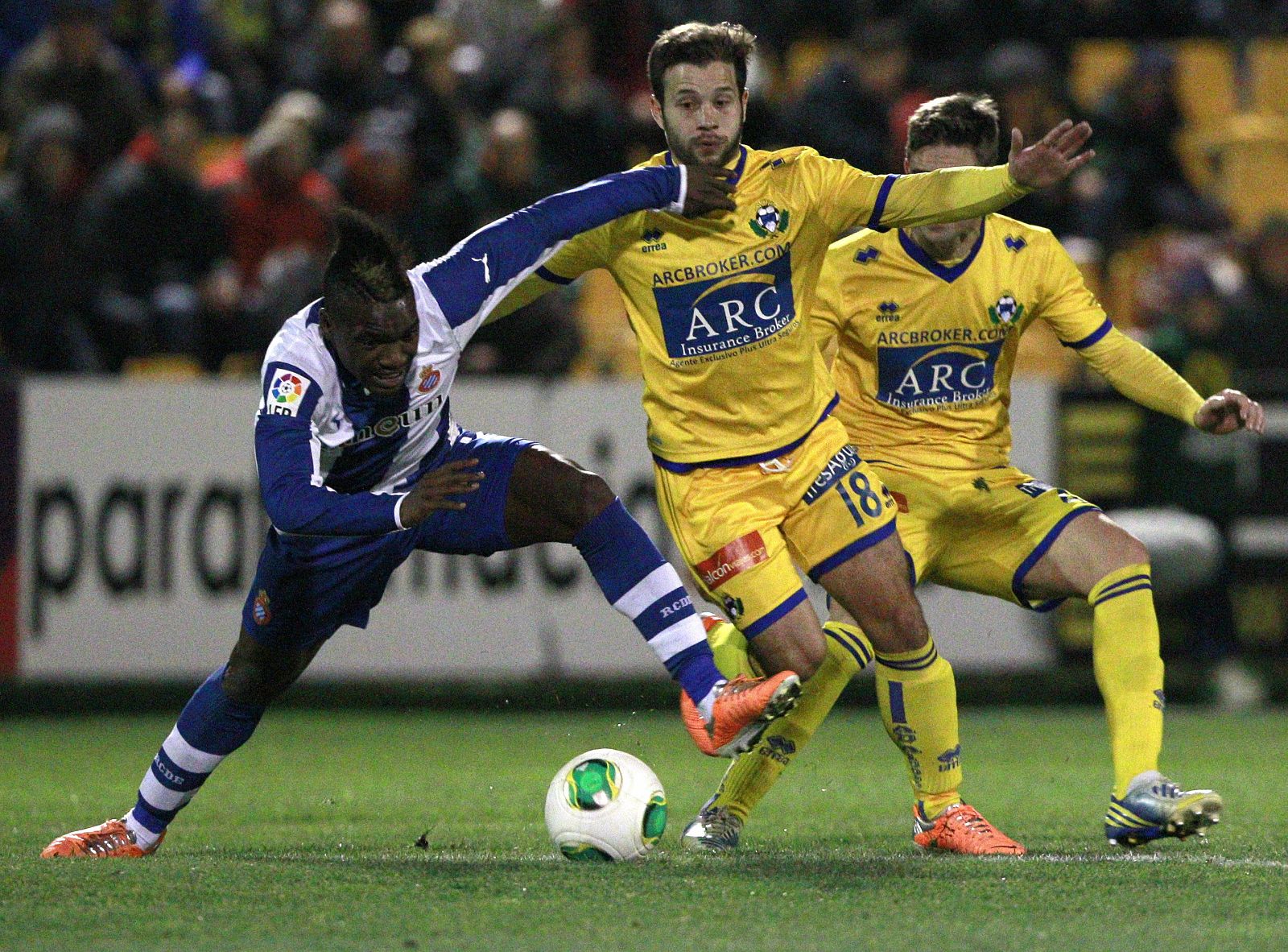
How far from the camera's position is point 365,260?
17.6ft

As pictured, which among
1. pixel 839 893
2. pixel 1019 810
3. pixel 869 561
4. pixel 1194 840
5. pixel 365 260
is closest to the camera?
pixel 839 893

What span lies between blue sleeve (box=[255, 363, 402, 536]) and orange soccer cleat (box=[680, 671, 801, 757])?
98 centimetres

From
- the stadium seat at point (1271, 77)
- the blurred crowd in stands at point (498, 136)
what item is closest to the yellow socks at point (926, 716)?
the blurred crowd in stands at point (498, 136)

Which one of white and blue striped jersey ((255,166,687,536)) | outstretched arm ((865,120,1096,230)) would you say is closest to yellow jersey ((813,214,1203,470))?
outstretched arm ((865,120,1096,230))

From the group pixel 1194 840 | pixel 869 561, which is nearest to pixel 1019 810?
pixel 1194 840

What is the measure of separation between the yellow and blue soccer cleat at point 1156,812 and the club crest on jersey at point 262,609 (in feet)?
8.20

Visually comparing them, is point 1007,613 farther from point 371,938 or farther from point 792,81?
point 371,938

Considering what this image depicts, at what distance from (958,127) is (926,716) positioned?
5.94 ft

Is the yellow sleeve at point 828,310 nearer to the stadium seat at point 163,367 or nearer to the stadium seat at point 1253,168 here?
the stadium seat at point 163,367

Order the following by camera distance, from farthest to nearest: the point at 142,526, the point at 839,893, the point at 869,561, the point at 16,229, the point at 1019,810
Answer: the point at 16,229
the point at 142,526
the point at 1019,810
the point at 869,561
the point at 839,893

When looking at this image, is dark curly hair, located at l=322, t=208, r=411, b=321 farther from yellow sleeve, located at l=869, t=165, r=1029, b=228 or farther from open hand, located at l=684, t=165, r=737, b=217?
yellow sleeve, located at l=869, t=165, r=1029, b=228

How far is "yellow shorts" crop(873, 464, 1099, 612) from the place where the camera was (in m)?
6.13

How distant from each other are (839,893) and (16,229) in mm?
7604

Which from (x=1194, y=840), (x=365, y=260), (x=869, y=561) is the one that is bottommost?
(x=1194, y=840)
